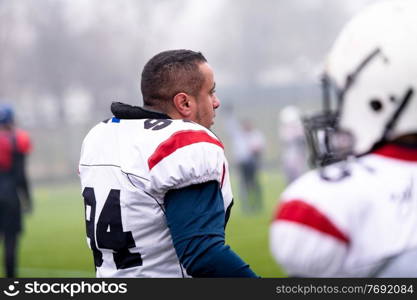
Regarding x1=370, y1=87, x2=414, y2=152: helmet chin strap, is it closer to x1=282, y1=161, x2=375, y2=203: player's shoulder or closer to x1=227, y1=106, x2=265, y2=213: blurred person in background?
x1=282, y1=161, x2=375, y2=203: player's shoulder

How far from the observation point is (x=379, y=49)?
1.68 metres

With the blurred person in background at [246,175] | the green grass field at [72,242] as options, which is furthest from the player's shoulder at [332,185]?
the blurred person in background at [246,175]

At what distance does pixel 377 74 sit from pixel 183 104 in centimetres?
96

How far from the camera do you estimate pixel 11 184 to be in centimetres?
693

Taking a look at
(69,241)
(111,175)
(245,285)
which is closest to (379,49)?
(245,285)

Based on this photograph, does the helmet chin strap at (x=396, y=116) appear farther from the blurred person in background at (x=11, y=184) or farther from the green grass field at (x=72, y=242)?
the blurred person in background at (x=11, y=184)

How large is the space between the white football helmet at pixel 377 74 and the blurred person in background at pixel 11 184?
209 inches

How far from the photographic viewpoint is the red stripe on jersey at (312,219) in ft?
5.28

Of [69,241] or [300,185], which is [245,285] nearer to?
[300,185]

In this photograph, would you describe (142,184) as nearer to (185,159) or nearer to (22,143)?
(185,159)

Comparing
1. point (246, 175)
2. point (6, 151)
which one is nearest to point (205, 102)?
point (6, 151)

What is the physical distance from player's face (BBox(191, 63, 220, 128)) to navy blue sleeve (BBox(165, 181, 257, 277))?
1.12 ft

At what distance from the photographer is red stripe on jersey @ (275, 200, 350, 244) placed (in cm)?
161

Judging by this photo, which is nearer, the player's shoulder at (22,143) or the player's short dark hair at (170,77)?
the player's short dark hair at (170,77)
